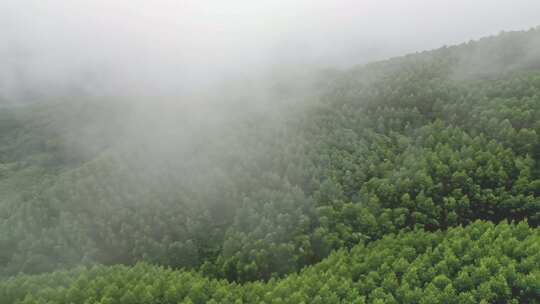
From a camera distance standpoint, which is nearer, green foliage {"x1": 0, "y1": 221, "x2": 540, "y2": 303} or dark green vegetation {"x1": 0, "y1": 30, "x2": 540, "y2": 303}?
green foliage {"x1": 0, "y1": 221, "x2": 540, "y2": 303}

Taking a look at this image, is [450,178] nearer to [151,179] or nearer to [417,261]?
[417,261]

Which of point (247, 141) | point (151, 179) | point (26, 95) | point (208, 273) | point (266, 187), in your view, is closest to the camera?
point (208, 273)

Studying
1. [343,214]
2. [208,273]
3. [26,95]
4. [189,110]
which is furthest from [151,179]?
[26,95]

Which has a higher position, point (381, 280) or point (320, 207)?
point (320, 207)

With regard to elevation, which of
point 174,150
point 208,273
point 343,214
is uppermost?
point 174,150

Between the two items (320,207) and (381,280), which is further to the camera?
(320,207)

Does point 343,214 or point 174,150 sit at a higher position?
point 174,150

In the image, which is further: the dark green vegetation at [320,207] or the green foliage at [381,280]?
the dark green vegetation at [320,207]

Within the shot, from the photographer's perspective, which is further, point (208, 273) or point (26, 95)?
point (26, 95)
